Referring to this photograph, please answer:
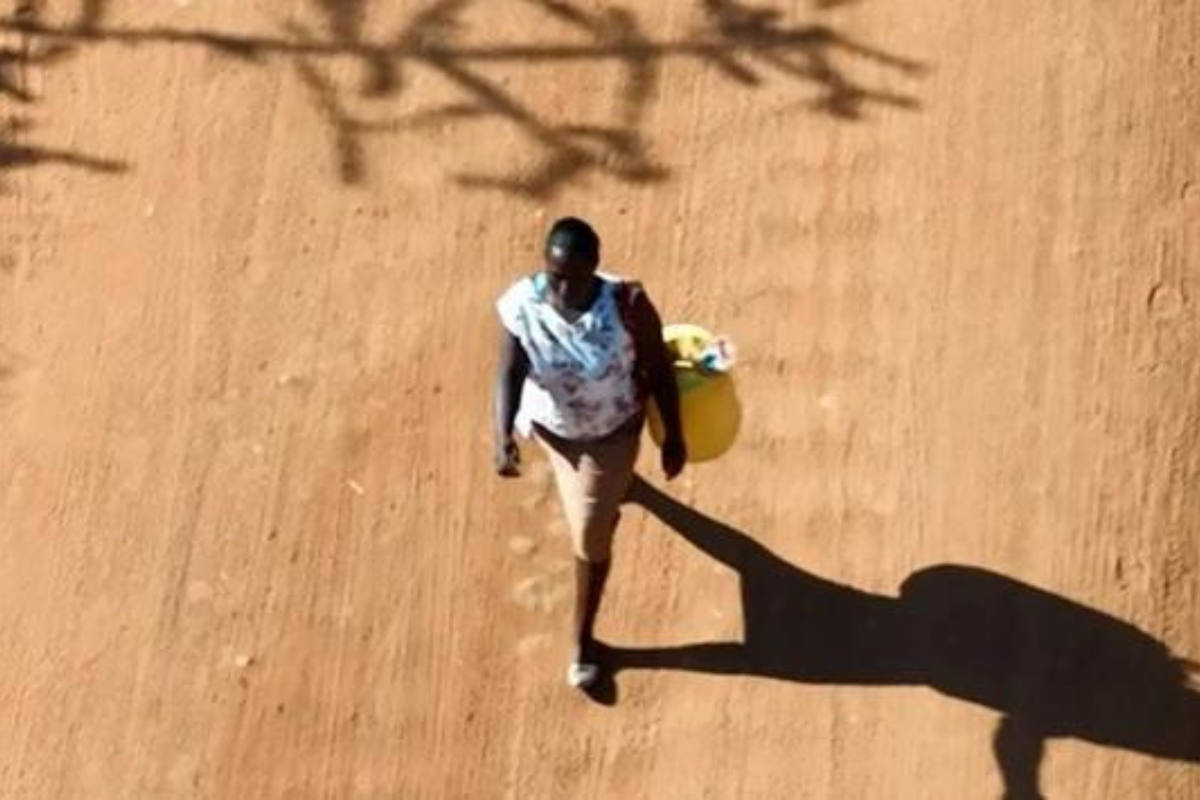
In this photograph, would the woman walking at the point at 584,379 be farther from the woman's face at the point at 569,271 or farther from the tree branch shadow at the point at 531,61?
the tree branch shadow at the point at 531,61

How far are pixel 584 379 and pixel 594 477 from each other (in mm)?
373

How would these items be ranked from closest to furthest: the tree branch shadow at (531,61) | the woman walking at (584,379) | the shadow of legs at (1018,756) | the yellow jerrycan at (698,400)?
the woman walking at (584,379) < the yellow jerrycan at (698,400) < the shadow of legs at (1018,756) < the tree branch shadow at (531,61)

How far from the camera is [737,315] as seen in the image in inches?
284

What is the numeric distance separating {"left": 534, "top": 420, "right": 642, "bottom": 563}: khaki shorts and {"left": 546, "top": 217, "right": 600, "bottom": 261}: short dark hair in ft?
2.18

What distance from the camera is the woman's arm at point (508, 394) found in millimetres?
5820

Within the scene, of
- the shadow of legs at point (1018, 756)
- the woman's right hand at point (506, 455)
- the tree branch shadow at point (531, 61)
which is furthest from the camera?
the tree branch shadow at point (531, 61)

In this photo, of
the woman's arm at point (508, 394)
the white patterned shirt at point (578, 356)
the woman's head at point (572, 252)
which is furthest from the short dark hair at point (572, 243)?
the woman's arm at point (508, 394)

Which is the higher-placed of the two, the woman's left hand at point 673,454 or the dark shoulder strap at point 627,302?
the dark shoulder strap at point 627,302

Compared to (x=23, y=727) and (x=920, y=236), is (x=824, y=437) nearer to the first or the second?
(x=920, y=236)

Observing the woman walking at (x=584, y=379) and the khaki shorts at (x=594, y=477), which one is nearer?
the woman walking at (x=584, y=379)

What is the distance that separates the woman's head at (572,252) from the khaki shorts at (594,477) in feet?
2.06

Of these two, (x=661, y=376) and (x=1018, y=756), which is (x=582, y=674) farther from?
(x=1018, y=756)

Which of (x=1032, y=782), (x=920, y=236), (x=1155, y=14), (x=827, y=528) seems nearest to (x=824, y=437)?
(x=827, y=528)

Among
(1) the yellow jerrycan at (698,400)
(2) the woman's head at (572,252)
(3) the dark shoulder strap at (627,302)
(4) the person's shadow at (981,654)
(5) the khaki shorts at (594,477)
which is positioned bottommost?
(4) the person's shadow at (981,654)
